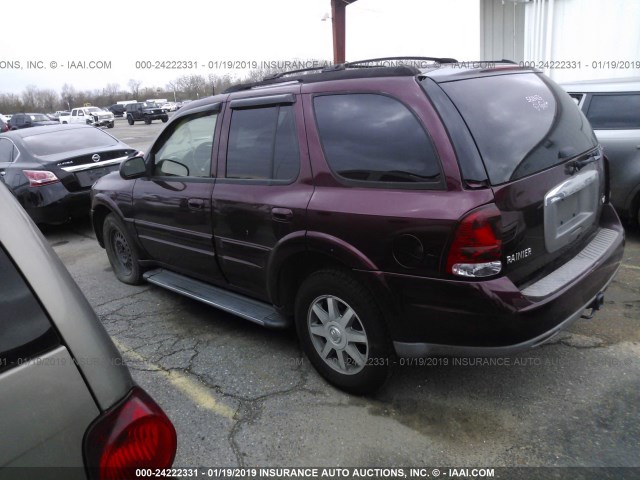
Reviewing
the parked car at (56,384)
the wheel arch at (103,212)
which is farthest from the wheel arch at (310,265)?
the wheel arch at (103,212)

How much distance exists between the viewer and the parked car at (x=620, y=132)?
514 cm

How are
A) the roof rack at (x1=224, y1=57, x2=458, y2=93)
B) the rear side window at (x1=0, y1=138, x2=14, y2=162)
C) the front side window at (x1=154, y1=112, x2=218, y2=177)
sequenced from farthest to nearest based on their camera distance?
1. the rear side window at (x1=0, y1=138, x2=14, y2=162)
2. the front side window at (x1=154, y1=112, x2=218, y2=177)
3. the roof rack at (x1=224, y1=57, x2=458, y2=93)

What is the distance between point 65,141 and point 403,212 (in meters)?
6.74

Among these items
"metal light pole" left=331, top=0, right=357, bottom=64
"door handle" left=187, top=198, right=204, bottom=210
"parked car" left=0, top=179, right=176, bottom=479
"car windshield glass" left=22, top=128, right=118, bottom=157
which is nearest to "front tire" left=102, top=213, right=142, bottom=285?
"door handle" left=187, top=198, right=204, bottom=210

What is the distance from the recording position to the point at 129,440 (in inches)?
51.8

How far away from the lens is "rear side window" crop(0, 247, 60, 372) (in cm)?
119

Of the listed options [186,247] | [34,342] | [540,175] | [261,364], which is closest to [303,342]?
[261,364]

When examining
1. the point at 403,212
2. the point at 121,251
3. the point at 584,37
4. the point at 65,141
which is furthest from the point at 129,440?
the point at 584,37

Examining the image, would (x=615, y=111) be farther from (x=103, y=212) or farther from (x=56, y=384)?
(x=56, y=384)

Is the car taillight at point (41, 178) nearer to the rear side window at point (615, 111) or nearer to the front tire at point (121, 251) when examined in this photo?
the front tire at point (121, 251)

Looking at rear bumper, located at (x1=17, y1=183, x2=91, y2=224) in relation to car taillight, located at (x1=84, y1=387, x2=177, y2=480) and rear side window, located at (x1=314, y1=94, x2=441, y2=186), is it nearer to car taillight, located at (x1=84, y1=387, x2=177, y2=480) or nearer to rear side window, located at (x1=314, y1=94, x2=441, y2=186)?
rear side window, located at (x1=314, y1=94, x2=441, y2=186)

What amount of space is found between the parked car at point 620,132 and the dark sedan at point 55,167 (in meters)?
6.35

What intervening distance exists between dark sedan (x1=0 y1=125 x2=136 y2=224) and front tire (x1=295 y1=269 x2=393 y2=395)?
5.12m

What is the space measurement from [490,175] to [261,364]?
1967 mm
